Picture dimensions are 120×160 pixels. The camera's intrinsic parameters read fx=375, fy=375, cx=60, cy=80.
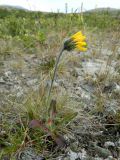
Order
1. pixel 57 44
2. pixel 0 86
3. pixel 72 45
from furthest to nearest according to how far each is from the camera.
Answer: pixel 57 44 → pixel 0 86 → pixel 72 45

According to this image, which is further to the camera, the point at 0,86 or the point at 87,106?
the point at 0,86

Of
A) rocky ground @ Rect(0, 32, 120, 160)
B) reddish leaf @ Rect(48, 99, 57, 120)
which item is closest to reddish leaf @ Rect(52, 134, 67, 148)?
rocky ground @ Rect(0, 32, 120, 160)

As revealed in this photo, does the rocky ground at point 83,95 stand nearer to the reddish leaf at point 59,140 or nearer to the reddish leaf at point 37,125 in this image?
the reddish leaf at point 59,140

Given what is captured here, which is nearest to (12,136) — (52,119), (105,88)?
(52,119)

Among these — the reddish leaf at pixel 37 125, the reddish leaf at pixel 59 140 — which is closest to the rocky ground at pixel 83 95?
the reddish leaf at pixel 59 140

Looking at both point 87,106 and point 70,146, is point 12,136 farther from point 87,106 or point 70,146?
point 87,106

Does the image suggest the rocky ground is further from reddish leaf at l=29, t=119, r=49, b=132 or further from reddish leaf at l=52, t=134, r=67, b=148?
reddish leaf at l=29, t=119, r=49, b=132

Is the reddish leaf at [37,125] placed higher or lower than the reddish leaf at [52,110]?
lower

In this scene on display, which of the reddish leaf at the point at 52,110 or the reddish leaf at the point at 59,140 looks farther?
the reddish leaf at the point at 52,110
